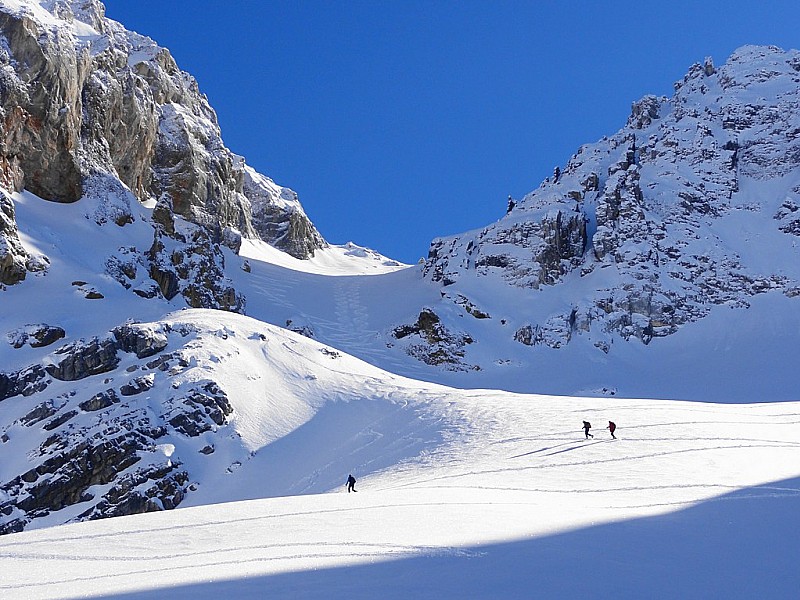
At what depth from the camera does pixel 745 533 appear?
50.9 ft

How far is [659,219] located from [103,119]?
64.3m

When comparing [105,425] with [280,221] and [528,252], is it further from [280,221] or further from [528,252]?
[280,221]

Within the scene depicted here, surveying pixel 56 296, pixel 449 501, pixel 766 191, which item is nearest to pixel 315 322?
pixel 56 296

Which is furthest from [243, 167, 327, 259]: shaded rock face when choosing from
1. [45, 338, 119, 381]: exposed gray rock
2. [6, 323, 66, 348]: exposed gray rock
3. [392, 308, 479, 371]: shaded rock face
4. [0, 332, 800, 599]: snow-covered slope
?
[0, 332, 800, 599]: snow-covered slope

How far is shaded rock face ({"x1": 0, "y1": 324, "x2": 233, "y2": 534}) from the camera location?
37.8 metres

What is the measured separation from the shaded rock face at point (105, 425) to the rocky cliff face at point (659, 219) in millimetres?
45214

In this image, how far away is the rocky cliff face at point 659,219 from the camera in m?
84.4

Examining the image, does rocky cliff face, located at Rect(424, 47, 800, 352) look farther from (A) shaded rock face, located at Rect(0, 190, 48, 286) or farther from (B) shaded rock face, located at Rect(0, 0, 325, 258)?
(A) shaded rock face, located at Rect(0, 190, 48, 286)

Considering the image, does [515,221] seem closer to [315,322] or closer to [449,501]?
[315,322]

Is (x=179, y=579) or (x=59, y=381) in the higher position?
(x=59, y=381)

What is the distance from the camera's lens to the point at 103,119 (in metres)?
82.1

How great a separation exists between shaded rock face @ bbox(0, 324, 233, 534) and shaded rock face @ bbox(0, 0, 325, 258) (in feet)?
89.3

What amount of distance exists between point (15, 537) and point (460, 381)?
5636cm

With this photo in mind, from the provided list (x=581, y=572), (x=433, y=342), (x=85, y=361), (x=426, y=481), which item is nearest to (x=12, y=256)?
(x=85, y=361)
